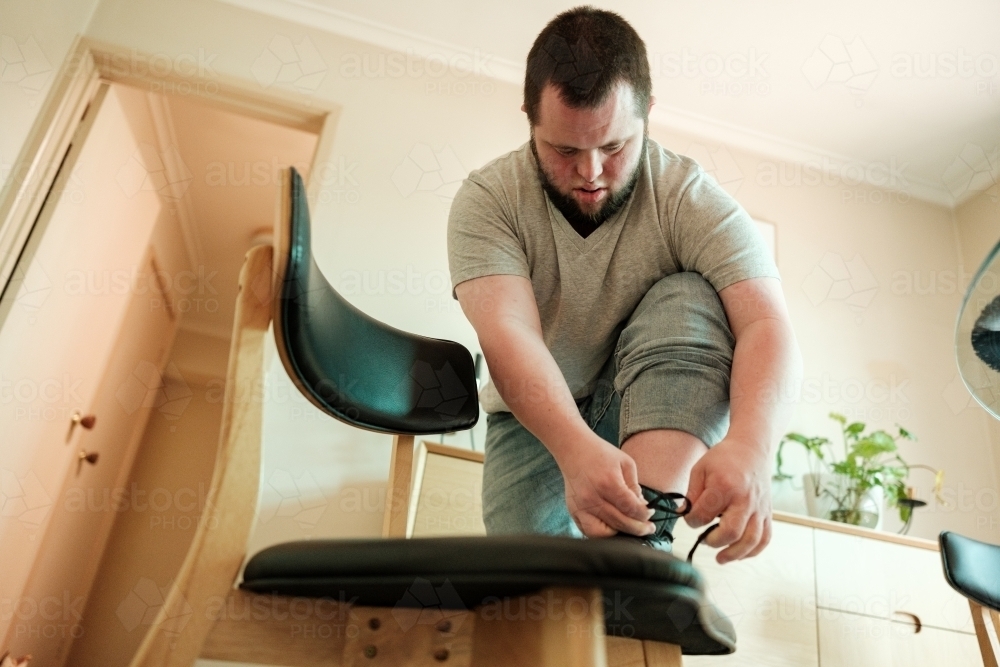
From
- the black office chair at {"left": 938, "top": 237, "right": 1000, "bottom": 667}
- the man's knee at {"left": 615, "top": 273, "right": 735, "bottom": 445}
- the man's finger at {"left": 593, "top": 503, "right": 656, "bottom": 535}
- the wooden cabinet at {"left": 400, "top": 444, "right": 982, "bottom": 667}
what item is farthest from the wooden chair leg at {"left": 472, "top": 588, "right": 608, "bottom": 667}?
the wooden cabinet at {"left": 400, "top": 444, "right": 982, "bottom": 667}

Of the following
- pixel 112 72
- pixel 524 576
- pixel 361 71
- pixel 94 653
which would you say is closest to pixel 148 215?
pixel 112 72

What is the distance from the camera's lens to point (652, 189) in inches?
34.4

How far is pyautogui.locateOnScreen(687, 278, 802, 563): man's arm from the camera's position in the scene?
22.6 inches

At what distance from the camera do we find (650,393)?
0.65 m

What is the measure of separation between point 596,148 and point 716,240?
0.20 m

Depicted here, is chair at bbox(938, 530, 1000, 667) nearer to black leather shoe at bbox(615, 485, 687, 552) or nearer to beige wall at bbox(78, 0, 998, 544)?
beige wall at bbox(78, 0, 998, 544)

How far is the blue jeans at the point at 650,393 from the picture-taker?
0.64 m

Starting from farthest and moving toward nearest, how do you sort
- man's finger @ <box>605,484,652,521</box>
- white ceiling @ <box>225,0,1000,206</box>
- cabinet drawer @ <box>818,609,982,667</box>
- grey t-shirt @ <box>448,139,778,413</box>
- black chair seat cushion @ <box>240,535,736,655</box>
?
white ceiling @ <box>225,0,1000,206</box>, cabinet drawer @ <box>818,609,982,667</box>, grey t-shirt @ <box>448,139,778,413</box>, man's finger @ <box>605,484,652,521</box>, black chair seat cushion @ <box>240,535,736,655</box>

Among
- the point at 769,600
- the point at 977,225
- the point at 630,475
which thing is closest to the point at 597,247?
the point at 630,475

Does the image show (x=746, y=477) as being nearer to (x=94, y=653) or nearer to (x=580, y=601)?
(x=580, y=601)

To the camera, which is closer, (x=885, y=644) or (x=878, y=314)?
(x=885, y=644)

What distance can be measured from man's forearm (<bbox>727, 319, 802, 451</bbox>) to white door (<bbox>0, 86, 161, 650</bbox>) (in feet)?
6.01

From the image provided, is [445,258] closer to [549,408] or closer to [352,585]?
[549,408]

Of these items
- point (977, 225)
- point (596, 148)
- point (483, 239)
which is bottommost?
point (483, 239)
